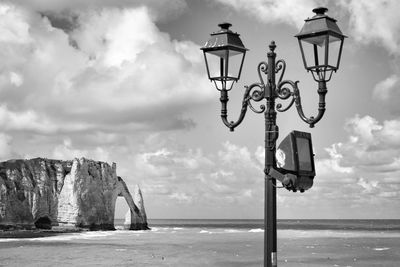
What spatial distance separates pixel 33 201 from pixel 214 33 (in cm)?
7541

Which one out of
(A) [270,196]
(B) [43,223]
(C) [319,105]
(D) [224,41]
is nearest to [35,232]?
(B) [43,223]

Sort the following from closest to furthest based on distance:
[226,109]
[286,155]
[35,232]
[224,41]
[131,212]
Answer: [286,155], [224,41], [226,109], [35,232], [131,212]

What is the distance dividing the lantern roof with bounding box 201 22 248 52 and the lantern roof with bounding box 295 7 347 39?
0.99 metres

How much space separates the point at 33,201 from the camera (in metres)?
79.7

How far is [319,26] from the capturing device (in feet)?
23.7

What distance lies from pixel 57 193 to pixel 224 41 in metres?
77.3

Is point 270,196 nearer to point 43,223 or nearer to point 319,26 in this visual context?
point 319,26

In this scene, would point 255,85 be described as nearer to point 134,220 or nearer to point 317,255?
point 317,255

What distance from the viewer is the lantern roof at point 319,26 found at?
717 centimetres

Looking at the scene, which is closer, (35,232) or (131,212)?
(35,232)

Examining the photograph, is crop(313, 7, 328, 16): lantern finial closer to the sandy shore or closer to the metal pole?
the metal pole

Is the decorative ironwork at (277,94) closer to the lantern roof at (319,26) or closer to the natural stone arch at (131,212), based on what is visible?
the lantern roof at (319,26)

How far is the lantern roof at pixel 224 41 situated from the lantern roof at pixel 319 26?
38.9 inches

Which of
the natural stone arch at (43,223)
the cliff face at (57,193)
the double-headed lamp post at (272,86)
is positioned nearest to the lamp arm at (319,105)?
the double-headed lamp post at (272,86)
